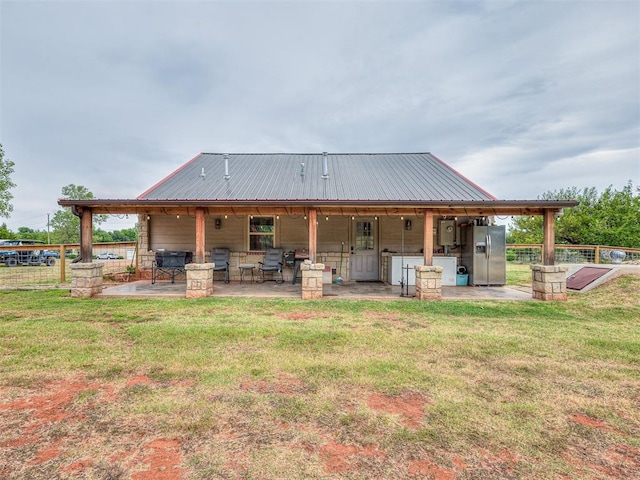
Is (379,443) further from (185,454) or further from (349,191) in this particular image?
(349,191)

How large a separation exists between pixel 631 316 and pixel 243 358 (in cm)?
677

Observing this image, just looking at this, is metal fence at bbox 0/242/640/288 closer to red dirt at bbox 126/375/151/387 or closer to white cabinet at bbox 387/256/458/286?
white cabinet at bbox 387/256/458/286

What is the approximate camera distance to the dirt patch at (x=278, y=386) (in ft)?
8.84

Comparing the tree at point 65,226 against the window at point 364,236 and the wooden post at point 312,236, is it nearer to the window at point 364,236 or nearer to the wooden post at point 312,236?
the window at point 364,236

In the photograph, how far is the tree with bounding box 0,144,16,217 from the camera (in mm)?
23906

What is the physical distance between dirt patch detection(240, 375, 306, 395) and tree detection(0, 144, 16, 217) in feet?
108

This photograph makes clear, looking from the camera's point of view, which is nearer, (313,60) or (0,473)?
(0,473)

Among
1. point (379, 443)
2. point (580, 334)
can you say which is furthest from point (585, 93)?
point (379, 443)

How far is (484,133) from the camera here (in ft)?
55.6

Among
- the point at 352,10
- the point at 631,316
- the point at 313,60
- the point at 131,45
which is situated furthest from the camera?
the point at 313,60

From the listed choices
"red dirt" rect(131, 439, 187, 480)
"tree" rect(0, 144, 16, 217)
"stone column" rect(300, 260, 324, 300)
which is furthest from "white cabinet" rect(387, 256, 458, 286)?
"tree" rect(0, 144, 16, 217)

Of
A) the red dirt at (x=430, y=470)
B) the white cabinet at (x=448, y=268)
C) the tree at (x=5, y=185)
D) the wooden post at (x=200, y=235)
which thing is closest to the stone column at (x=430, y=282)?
the white cabinet at (x=448, y=268)

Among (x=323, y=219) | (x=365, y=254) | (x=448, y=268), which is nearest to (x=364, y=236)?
(x=365, y=254)

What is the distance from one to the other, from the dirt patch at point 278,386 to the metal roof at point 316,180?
16.3 ft
